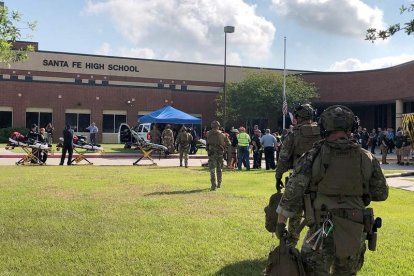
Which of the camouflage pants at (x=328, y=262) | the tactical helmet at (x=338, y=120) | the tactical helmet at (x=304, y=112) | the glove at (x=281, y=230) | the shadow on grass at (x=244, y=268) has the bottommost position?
the shadow on grass at (x=244, y=268)

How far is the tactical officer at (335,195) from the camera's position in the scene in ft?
12.9

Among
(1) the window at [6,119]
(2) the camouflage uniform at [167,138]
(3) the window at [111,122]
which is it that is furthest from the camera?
(3) the window at [111,122]

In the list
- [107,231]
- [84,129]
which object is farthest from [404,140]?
[84,129]

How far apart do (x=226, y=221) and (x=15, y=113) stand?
3900cm

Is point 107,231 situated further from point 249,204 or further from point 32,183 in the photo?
point 32,183

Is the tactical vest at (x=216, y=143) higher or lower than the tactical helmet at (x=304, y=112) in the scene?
lower

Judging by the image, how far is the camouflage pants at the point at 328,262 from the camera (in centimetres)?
395

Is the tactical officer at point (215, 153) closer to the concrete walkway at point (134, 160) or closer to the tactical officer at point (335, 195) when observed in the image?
the concrete walkway at point (134, 160)

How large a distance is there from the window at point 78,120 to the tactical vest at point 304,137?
40.5m

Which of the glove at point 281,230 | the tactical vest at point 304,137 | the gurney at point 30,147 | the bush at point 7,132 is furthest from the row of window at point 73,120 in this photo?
the glove at point 281,230

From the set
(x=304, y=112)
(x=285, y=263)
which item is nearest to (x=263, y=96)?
(x=304, y=112)

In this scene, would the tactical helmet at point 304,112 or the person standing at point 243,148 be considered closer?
the tactical helmet at point 304,112

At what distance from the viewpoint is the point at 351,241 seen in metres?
3.87

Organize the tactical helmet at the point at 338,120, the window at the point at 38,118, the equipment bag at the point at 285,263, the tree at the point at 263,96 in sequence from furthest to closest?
the tree at the point at 263,96 → the window at the point at 38,118 → the tactical helmet at the point at 338,120 → the equipment bag at the point at 285,263
